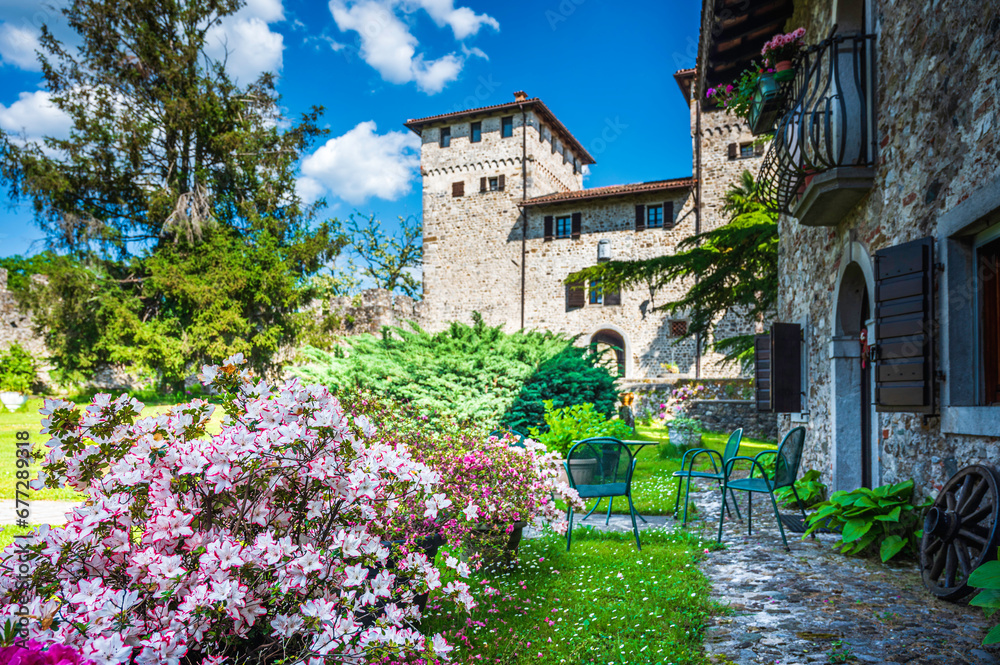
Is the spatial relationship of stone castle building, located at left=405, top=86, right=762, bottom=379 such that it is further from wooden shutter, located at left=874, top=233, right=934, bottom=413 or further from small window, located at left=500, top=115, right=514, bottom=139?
wooden shutter, located at left=874, top=233, right=934, bottom=413

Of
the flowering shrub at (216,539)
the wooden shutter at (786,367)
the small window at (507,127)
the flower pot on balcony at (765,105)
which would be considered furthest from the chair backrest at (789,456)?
the small window at (507,127)

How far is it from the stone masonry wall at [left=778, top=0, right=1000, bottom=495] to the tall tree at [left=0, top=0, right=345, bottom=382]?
1743cm

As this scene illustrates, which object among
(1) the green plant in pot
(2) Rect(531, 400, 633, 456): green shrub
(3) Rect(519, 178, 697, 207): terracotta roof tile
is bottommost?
(2) Rect(531, 400, 633, 456): green shrub

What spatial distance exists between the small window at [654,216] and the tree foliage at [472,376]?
14580mm

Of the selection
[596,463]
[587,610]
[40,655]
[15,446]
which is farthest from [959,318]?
[15,446]

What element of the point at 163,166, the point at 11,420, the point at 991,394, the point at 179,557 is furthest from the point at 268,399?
the point at 163,166

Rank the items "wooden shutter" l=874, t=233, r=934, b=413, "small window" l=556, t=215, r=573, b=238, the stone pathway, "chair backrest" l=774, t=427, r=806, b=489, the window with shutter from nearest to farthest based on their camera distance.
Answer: the stone pathway < "wooden shutter" l=874, t=233, r=934, b=413 < "chair backrest" l=774, t=427, r=806, b=489 < the window with shutter < "small window" l=556, t=215, r=573, b=238

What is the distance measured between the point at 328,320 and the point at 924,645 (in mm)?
18326

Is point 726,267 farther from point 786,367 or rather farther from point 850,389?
point 850,389

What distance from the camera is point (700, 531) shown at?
17.5 ft

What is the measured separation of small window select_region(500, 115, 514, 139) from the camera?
25.7 metres

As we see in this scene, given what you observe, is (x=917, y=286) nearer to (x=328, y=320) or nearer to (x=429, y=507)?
(x=429, y=507)

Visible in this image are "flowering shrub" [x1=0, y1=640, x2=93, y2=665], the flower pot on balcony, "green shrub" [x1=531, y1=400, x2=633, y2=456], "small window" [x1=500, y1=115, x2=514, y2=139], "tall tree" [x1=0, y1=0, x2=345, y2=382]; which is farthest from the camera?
"small window" [x1=500, y1=115, x2=514, y2=139]

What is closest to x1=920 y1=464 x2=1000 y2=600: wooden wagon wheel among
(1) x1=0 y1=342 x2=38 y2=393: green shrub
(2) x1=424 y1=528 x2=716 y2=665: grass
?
(2) x1=424 y1=528 x2=716 y2=665: grass
